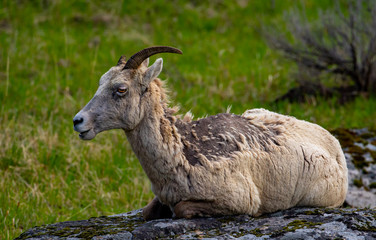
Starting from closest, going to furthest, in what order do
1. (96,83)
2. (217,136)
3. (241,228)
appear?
(241,228), (217,136), (96,83)

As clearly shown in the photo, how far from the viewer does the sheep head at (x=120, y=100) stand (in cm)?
452

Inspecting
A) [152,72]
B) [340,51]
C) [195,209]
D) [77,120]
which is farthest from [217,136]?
[340,51]

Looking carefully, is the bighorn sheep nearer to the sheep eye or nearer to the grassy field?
the sheep eye

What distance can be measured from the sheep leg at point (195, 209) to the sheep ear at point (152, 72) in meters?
1.16

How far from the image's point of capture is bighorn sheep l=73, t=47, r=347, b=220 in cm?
459

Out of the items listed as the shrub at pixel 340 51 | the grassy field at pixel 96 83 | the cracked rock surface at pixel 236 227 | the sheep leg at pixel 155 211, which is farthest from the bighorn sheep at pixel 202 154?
the shrub at pixel 340 51

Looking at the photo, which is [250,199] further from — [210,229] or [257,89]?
[257,89]

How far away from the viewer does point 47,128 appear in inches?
338

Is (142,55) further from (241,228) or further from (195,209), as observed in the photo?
(241,228)

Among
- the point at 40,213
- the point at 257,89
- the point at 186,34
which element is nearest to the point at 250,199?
the point at 40,213

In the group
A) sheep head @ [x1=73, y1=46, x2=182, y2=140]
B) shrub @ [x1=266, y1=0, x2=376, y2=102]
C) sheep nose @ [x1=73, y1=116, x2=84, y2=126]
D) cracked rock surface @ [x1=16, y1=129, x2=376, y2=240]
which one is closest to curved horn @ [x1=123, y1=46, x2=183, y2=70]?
sheep head @ [x1=73, y1=46, x2=182, y2=140]

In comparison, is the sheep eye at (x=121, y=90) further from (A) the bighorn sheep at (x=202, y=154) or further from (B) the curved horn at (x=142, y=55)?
(B) the curved horn at (x=142, y=55)

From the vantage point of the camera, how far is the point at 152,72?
15.2ft

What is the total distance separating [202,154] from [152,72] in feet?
2.95
